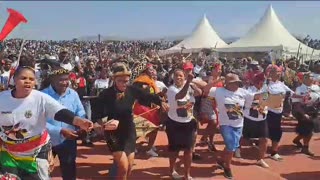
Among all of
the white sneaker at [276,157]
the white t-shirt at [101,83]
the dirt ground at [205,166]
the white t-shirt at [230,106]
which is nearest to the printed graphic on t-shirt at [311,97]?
the dirt ground at [205,166]

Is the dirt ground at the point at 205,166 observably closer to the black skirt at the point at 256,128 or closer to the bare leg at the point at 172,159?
the bare leg at the point at 172,159

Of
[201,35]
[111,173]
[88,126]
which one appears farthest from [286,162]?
[201,35]

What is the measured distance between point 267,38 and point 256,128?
1791 cm

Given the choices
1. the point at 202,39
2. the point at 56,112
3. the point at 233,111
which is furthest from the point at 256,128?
the point at 202,39

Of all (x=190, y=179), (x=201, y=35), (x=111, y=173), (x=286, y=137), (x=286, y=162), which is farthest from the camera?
(x=201, y=35)

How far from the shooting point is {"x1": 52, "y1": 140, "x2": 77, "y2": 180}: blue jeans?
561 centimetres

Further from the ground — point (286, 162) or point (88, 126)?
point (88, 126)

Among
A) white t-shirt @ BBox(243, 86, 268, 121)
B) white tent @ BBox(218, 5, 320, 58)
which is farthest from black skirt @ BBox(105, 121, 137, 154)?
white tent @ BBox(218, 5, 320, 58)

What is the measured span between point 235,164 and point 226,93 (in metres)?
1.90

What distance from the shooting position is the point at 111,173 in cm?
652

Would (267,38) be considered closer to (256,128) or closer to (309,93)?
(309,93)

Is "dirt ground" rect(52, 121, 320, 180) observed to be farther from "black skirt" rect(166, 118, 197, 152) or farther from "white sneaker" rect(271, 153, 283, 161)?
"black skirt" rect(166, 118, 197, 152)

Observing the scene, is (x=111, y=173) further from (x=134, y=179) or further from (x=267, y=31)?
(x=267, y=31)

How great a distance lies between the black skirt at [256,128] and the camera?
8430 mm
